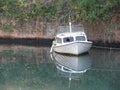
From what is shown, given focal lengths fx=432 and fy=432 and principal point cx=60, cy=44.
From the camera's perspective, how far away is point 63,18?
32562mm

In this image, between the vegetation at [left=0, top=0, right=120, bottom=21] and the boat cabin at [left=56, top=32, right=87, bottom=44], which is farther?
the vegetation at [left=0, top=0, right=120, bottom=21]

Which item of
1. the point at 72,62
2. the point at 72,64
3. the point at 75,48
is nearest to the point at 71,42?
the point at 75,48

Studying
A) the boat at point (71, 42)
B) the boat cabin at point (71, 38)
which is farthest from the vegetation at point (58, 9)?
the boat cabin at point (71, 38)

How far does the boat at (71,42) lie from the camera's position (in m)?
27.7

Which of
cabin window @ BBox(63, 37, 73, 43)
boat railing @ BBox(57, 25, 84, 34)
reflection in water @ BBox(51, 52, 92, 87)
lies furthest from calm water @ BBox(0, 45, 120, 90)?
boat railing @ BBox(57, 25, 84, 34)

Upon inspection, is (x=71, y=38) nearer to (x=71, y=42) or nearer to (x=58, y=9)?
(x=71, y=42)

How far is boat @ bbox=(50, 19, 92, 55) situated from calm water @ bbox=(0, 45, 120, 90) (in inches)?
16.3

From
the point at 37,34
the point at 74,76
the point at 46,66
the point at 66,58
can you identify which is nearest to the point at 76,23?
the point at 37,34

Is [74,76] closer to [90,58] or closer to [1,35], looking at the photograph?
[90,58]

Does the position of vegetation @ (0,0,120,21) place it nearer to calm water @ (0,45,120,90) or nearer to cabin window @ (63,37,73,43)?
calm water @ (0,45,120,90)

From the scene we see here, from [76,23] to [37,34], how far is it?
10.4 feet

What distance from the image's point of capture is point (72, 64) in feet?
83.4

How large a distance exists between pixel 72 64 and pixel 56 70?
5.40 ft

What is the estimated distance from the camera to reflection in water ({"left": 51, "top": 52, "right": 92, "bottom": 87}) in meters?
22.9
